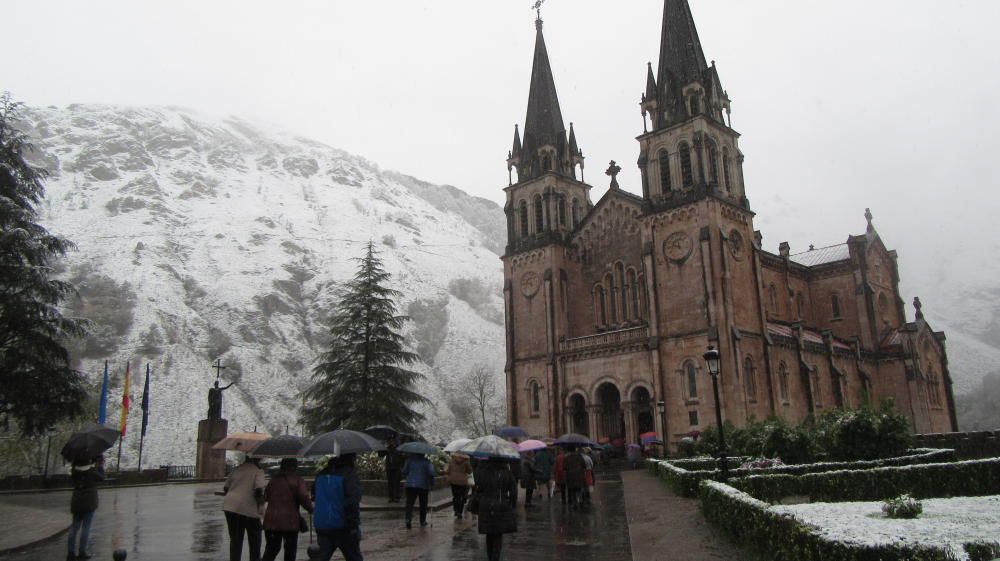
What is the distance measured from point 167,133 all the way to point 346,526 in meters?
203

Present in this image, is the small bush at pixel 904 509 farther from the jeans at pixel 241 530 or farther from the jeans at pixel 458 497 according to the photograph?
the jeans at pixel 458 497

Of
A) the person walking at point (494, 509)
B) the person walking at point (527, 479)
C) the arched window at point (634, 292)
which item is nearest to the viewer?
the person walking at point (494, 509)

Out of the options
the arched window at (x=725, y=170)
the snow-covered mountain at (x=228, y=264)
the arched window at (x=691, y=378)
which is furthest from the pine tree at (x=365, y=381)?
the snow-covered mountain at (x=228, y=264)

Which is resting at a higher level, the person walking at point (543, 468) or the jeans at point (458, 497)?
the person walking at point (543, 468)

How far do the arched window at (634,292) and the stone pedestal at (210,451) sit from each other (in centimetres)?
2335

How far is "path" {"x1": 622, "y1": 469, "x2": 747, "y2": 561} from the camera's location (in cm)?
1059

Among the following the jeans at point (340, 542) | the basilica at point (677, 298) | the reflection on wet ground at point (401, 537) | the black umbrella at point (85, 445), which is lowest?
the reflection on wet ground at point (401, 537)

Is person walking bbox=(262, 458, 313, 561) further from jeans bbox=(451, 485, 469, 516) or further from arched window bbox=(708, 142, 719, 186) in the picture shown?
arched window bbox=(708, 142, 719, 186)

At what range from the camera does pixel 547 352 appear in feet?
143

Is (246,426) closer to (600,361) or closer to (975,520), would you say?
(600,361)

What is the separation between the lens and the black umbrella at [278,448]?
11398 millimetres

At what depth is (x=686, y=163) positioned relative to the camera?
3981cm

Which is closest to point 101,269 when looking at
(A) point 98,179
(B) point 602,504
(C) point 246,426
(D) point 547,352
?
(C) point 246,426

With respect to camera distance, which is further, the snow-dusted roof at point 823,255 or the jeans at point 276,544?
the snow-dusted roof at point 823,255
